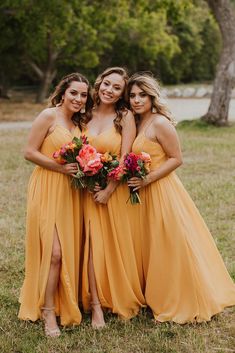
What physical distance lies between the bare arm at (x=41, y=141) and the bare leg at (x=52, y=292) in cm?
50

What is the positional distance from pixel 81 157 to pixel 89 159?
61mm

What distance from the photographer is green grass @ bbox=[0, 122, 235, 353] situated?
164 inches

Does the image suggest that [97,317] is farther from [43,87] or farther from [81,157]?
[43,87]

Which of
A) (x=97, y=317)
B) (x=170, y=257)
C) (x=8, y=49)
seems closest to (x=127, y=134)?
(x=170, y=257)

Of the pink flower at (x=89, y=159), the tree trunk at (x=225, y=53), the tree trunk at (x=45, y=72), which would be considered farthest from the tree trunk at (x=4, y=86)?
the pink flower at (x=89, y=159)

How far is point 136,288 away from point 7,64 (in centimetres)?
2488

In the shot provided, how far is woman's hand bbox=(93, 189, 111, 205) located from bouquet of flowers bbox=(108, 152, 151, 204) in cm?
15

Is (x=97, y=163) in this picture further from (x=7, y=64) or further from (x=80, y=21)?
(x=7, y=64)

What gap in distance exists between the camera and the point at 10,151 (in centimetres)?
1270

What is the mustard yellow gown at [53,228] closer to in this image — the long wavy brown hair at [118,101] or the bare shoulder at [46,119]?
the bare shoulder at [46,119]

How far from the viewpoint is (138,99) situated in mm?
4473

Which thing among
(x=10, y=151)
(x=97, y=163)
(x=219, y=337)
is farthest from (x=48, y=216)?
(x=10, y=151)

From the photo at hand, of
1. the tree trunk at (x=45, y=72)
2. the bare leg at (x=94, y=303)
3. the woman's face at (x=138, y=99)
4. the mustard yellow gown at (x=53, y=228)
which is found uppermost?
the woman's face at (x=138, y=99)

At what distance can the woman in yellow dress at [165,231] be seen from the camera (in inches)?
177
